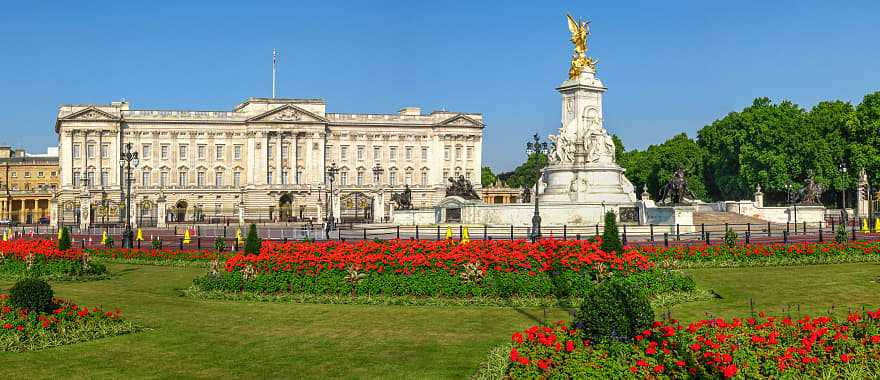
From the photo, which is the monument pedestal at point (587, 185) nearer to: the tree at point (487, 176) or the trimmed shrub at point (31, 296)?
the trimmed shrub at point (31, 296)

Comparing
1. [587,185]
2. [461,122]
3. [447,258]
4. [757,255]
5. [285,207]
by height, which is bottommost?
[757,255]

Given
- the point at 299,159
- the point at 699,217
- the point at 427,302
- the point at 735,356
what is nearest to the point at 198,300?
the point at 427,302

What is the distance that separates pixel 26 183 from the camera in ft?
439

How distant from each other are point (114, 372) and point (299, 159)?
103 m

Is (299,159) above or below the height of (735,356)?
above

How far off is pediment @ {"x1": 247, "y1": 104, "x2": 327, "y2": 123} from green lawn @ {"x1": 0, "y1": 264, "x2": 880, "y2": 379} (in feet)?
296

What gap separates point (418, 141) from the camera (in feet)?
398

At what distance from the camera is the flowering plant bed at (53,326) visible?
14.5 m

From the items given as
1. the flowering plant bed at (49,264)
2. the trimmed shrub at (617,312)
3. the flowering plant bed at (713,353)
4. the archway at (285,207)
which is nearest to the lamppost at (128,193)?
the flowering plant bed at (49,264)

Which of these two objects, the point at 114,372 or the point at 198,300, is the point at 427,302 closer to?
the point at 198,300

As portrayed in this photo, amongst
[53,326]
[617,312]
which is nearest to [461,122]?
[53,326]

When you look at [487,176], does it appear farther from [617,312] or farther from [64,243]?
[617,312]

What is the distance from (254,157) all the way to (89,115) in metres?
19.9

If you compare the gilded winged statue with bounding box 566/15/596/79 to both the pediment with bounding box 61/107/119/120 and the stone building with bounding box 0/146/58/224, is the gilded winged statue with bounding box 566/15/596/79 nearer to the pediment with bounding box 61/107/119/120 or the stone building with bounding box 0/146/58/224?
Answer: the pediment with bounding box 61/107/119/120
